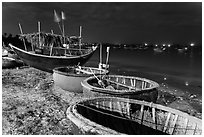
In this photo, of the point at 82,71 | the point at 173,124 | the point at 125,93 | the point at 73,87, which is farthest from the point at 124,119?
the point at 82,71

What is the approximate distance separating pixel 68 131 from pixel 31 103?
12.8 feet

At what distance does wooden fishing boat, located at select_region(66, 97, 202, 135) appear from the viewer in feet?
17.9

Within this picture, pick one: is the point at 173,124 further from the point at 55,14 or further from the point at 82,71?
the point at 55,14

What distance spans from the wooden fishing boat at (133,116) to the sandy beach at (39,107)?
1.03m

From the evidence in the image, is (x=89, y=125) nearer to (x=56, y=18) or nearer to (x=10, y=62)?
(x=56, y=18)

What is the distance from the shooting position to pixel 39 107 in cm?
939

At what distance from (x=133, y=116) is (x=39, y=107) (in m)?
5.44

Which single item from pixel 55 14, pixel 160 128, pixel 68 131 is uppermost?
pixel 55 14

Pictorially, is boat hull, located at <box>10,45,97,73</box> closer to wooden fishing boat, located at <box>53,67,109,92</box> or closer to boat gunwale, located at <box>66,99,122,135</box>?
wooden fishing boat, located at <box>53,67,109,92</box>

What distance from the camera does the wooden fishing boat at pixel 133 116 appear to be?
544cm

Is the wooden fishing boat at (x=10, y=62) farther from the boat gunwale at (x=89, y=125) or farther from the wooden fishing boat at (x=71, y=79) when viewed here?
the boat gunwale at (x=89, y=125)

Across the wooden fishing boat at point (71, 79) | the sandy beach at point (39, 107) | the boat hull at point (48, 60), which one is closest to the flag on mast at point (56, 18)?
the boat hull at point (48, 60)

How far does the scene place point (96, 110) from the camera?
597 cm

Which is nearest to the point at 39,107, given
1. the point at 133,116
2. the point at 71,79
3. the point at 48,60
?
the point at 71,79
